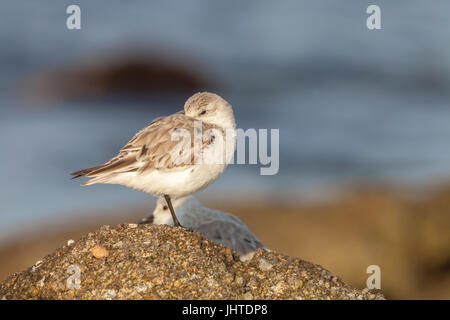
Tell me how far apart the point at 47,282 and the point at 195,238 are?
1.32 meters

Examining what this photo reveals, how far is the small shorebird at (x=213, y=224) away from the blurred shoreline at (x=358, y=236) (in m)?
2.40

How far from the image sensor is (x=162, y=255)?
5496mm

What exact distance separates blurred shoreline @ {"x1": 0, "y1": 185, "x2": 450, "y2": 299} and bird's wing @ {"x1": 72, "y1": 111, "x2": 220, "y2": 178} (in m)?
4.85

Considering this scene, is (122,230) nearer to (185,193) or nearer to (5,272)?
(185,193)

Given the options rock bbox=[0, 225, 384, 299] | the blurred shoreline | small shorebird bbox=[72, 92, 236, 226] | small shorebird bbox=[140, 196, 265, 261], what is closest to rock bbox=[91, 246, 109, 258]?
rock bbox=[0, 225, 384, 299]

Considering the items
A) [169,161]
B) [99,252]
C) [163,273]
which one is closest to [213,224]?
[169,161]

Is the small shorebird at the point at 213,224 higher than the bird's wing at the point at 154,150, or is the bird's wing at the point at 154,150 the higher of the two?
the bird's wing at the point at 154,150

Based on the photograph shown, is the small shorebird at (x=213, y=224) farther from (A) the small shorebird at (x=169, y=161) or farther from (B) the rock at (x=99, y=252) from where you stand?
(B) the rock at (x=99, y=252)

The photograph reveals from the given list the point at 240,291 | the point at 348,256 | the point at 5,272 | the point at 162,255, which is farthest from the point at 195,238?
the point at 5,272

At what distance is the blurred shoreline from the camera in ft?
37.3

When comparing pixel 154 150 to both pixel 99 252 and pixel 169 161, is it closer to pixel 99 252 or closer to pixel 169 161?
pixel 169 161

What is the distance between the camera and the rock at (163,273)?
16.9 feet

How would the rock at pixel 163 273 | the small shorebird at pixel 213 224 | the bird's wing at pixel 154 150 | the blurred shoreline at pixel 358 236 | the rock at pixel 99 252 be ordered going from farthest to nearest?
1. the blurred shoreline at pixel 358 236
2. the small shorebird at pixel 213 224
3. the bird's wing at pixel 154 150
4. the rock at pixel 99 252
5. the rock at pixel 163 273

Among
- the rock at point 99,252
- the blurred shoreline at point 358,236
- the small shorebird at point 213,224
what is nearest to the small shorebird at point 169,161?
the rock at point 99,252
